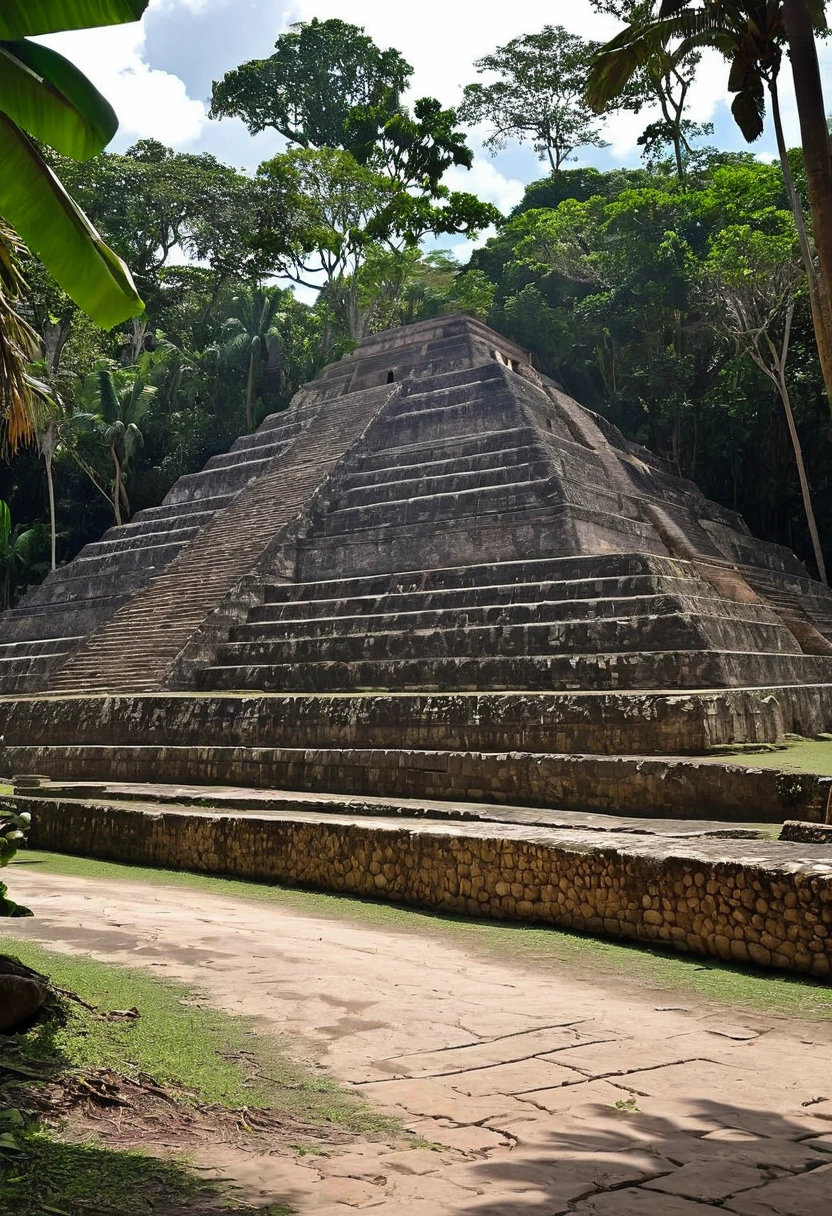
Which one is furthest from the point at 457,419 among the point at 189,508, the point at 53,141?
the point at 53,141

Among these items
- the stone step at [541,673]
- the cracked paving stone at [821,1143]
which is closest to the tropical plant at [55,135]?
the cracked paving stone at [821,1143]

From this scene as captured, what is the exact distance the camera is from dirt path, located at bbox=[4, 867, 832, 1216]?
98.7 inches

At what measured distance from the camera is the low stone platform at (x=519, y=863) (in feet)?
16.4

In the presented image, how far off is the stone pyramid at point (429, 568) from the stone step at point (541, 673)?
0.03 m

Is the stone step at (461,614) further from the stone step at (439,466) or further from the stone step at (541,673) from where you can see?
the stone step at (439,466)

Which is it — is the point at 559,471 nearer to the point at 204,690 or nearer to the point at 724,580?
the point at 724,580

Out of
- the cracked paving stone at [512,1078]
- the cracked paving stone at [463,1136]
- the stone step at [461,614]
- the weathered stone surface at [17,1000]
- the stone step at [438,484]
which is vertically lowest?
the cracked paving stone at [512,1078]

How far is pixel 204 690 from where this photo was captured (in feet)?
44.4

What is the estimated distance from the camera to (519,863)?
6414mm

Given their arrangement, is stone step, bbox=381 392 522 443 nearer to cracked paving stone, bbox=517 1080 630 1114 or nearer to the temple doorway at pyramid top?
the temple doorway at pyramid top

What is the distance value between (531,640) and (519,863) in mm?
4857

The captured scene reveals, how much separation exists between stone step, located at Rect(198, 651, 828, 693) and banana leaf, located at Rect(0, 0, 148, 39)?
7.87 meters

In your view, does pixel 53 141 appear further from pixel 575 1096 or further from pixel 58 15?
pixel 575 1096

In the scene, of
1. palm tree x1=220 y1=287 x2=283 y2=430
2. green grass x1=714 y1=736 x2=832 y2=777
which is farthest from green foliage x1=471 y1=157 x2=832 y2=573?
green grass x1=714 y1=736 x2=832 y2=777
